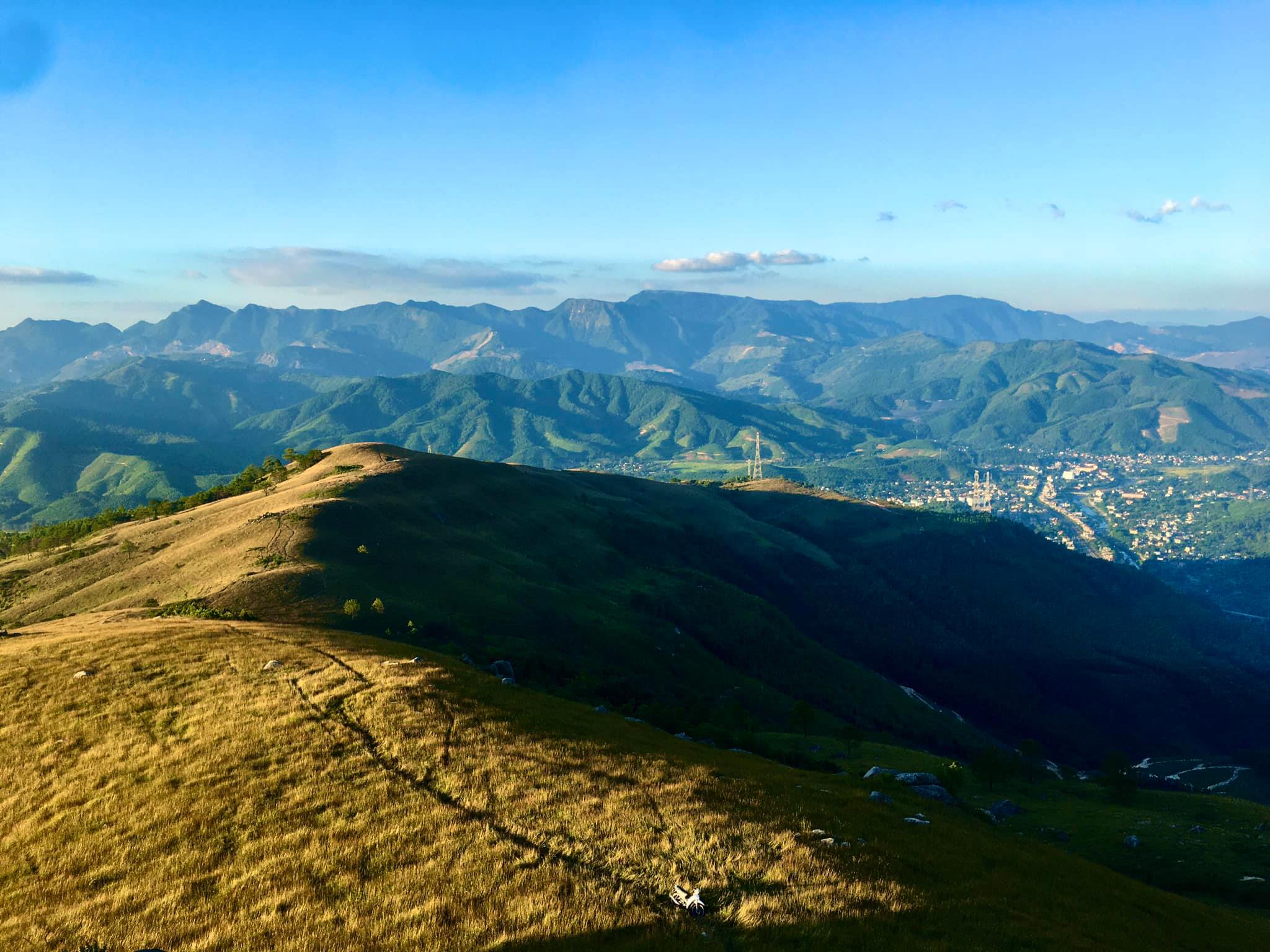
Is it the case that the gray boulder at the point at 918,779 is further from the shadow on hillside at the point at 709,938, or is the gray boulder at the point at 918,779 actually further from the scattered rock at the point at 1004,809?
the shadow on hillside at the point at 709,938

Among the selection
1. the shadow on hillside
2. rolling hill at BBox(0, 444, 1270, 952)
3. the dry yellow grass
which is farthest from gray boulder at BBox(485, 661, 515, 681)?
the shadow on hillside

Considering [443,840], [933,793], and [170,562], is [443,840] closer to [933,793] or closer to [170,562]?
[933,793]

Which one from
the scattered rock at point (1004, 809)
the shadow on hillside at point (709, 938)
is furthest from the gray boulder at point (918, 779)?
the shadow on hillside at point (709, 938)

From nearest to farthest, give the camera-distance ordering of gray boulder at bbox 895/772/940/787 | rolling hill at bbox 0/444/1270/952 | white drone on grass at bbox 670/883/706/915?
rolling hill at bbox 0/444/1270/952
white drone on grass at bbox 670/883/706/915
gray boulder at bbox 895/772/940/787

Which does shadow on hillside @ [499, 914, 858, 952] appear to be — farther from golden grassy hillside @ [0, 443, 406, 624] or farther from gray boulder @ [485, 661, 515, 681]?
golden grassy hillside @ [0, 443, 406, 624]

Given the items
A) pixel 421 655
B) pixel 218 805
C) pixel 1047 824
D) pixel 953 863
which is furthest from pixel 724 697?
pixel 218 805
